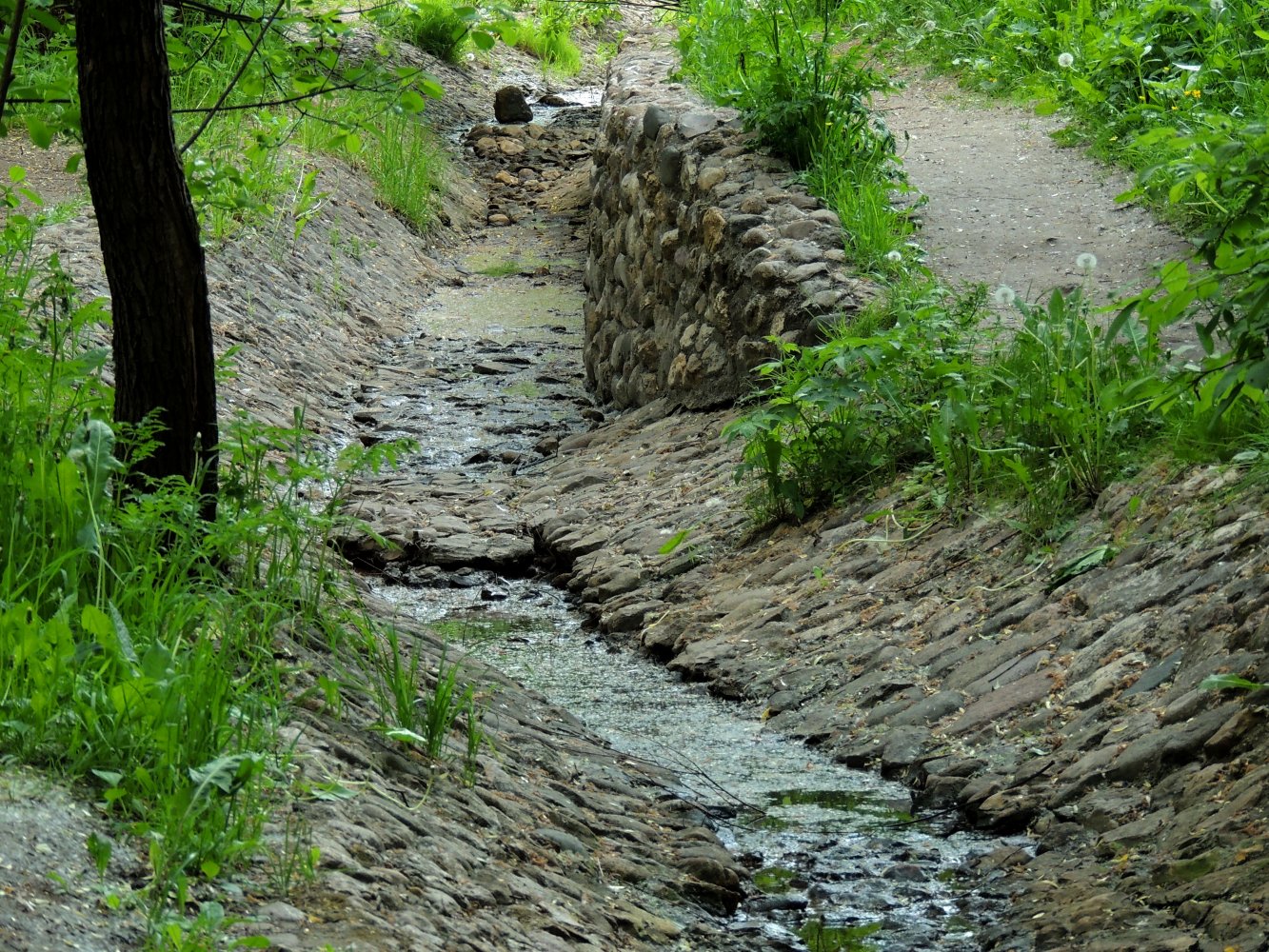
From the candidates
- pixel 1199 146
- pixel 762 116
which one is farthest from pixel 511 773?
pixel 762 116

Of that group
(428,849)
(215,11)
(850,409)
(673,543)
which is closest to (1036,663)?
(850,409)

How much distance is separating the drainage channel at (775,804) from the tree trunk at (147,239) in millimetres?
1515

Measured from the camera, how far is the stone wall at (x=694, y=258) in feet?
21.1

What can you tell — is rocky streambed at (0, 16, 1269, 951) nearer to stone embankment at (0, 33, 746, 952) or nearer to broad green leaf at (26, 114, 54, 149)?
stone embankment at (0, 33, 746, 952)

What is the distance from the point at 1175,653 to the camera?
365 centimetres

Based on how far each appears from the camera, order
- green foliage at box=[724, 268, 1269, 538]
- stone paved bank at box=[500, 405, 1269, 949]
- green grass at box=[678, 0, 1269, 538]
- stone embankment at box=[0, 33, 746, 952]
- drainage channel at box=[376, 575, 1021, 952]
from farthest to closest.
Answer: green foliage at box=[724, 268, 1269, 538] → drainage channel at box=[376, 575, 1021, 952] → stone paved bank at box=[500, 405, 1269, 949] → green grass at box=[678, 0, 1269, 538] → stone embankment at box=[0, 33, 746, 952]

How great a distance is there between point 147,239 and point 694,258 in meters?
4.07

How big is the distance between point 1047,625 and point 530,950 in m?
2.13

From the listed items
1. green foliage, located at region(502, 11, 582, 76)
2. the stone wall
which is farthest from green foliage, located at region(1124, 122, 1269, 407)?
green foliage, located at region(502, 11, 582, 76)

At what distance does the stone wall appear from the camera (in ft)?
21.1

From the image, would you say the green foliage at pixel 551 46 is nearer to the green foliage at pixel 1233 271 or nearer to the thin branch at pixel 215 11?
the thin branch at pixel 215 11

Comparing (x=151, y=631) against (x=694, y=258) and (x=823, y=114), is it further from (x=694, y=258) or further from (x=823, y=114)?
(x=823, y=114)

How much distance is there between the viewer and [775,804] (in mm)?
3809

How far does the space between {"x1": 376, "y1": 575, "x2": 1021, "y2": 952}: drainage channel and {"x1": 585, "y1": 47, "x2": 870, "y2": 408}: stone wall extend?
173cm
